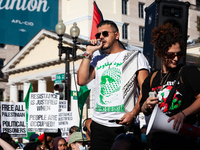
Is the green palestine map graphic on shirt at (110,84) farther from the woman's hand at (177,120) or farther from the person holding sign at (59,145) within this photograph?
the person holding sign at (59,145)

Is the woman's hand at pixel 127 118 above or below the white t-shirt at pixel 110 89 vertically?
below

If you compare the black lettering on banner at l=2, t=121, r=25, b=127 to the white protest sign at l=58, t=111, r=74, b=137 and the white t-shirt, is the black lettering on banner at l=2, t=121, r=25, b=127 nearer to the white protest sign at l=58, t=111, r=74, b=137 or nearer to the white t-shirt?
the white protest sign at l=58, t=111, r=74, b=137

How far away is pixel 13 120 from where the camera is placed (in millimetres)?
8766

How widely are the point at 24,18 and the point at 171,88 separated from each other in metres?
19.4

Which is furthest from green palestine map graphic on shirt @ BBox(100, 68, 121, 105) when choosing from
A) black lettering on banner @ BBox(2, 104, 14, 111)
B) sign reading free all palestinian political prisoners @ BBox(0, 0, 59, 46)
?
sign reading free all palestinian political prisoners @ BBox(0, 0, 59, 46)

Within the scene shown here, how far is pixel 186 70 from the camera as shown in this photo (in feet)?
10.9

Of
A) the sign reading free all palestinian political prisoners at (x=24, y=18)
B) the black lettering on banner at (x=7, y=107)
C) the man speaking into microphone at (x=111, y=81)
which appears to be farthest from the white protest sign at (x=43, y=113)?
the sign reading free all palestinian political prisoners at (x=24, y=18)

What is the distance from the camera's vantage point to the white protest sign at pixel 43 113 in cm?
873

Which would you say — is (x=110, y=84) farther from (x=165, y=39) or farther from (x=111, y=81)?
(x=165, y=39)

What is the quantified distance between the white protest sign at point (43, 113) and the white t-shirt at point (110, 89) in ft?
15.1

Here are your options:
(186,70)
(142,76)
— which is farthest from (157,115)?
(142,76)

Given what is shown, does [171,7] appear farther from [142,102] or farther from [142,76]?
[142,102]

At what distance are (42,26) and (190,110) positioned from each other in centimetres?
1971

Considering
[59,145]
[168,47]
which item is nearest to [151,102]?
[168,47]
